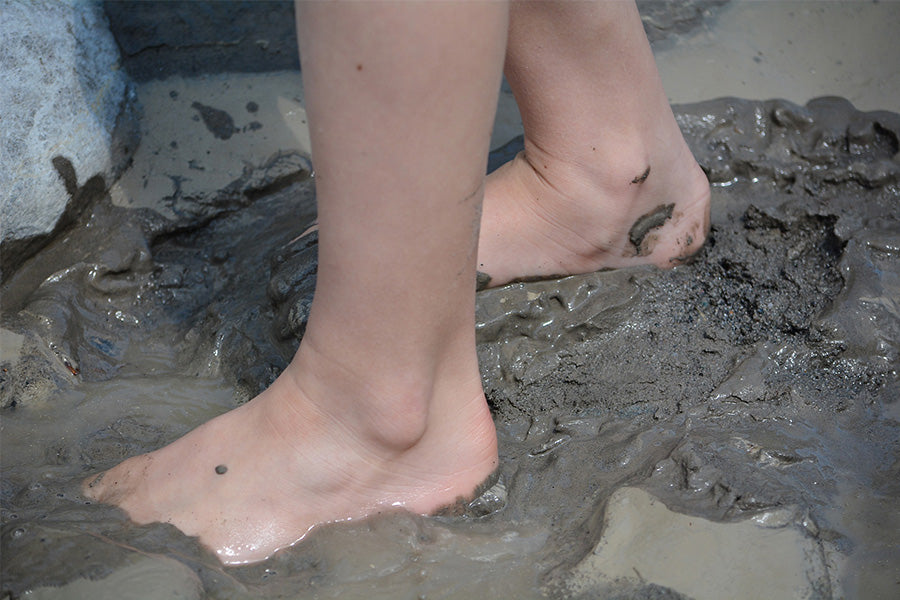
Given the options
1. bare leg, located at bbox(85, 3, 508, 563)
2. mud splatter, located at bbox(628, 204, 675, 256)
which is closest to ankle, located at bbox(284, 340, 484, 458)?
bare leg, located at bbox(85, 3, 508, 563)

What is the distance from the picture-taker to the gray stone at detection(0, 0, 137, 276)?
5.72 ft

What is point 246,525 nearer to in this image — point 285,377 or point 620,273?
point 285,377

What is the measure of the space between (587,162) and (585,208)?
0.31ft

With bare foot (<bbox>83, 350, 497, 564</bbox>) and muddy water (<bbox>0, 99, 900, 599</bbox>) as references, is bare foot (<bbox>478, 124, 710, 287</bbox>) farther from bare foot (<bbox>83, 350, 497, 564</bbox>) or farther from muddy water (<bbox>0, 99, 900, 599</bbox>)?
bare foot (<bbox>83, 350, 497, 564</bbox>)

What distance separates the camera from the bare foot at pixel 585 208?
164 cm

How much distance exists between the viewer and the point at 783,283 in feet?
5.77

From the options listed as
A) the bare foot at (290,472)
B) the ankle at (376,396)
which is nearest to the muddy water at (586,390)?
the bare foot at (290,472)

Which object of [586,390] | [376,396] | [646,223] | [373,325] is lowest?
[586,390]

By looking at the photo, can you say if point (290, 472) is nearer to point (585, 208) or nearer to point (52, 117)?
point (585, 208)

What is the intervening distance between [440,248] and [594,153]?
672mm

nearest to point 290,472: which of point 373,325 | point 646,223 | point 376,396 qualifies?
point 376,396

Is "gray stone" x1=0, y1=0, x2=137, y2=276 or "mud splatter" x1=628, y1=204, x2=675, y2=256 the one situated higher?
"gray stone" x1=0, y1=0, x2=137, y2=276

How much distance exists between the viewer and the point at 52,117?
1.84 m

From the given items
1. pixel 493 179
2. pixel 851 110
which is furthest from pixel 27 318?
pixel 851 110
